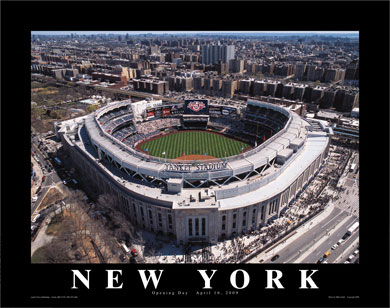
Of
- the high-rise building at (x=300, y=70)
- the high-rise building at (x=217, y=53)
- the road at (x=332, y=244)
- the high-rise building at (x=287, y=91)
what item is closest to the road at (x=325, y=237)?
the road at (x=332, y=244)

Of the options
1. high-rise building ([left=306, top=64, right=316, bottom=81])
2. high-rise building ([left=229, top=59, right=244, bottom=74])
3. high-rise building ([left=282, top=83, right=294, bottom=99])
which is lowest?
high-rise building ([left=282, top=83, right=294, bottom=99])

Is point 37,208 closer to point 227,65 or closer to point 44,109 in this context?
point 44,109

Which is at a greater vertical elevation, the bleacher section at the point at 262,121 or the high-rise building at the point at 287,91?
the high-rise building at the point at 287,91

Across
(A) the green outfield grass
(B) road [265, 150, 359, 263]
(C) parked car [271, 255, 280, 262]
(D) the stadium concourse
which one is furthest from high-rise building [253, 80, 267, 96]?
(C) parked car [271, 255, 280, 262]

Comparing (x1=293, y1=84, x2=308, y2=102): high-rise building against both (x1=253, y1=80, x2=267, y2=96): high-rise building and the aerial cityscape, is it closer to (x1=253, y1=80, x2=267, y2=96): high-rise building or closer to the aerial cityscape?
(x1=253, y1=80, x2=267, y2=96): high-rise building

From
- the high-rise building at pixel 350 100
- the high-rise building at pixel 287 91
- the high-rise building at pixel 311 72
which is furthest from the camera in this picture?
the high-rise building at pixel 311 72

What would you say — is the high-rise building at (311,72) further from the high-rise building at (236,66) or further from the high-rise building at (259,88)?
the high-rise building at (259,88)

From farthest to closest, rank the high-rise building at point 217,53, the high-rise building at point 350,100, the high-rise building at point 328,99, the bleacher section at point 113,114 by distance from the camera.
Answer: the high-rise building at point 217,53 → the high-rise building at point 328,99 → the high-rise building at point 350,100 → the bleacher section at point 113,114

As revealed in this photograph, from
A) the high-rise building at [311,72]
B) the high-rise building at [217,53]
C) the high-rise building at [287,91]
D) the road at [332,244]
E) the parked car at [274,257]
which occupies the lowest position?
the parked car at [274,257]

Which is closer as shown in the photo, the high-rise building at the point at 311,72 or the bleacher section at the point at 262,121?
the bleacher section at the point at 262,121
